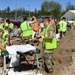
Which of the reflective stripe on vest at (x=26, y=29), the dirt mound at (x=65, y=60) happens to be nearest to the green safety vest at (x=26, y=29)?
the reflective stripe on vest at (x=26, y=29)

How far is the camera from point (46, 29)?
8844 millimetres

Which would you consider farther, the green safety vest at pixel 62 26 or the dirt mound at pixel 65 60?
the green safety vest at pixel 62 26

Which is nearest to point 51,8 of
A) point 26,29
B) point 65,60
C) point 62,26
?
point 62,26

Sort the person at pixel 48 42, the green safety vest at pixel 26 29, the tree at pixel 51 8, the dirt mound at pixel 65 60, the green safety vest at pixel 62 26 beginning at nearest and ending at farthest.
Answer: the person at pixel 48 42
the dirt mound at pixel 65 60
the green safety vest at pixel 26 29
the green safety vest at pixel 62 26
the tree at pixel 51 8

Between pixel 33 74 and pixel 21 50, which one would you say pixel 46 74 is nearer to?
pixel 33 74

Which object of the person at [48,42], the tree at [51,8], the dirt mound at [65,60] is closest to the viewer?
the person at [48,42]

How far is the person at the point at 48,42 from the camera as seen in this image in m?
8.73

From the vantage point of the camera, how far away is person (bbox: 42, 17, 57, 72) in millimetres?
8727

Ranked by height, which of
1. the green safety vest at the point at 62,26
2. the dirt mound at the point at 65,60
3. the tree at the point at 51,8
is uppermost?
the tree at the point at 51,8

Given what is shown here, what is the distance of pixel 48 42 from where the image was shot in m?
9.08

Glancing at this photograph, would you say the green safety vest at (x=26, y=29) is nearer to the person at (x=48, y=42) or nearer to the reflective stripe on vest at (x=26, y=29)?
the reflective stripe on vest at (x=26, y=29)

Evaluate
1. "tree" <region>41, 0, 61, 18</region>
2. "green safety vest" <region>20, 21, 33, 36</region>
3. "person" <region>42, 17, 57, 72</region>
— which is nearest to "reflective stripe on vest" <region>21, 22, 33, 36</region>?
"green safety vest" <region>20, 21, 33, 36</region>

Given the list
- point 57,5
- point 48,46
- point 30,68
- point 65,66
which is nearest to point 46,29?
point 48,46

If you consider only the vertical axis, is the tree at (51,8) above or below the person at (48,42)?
above
